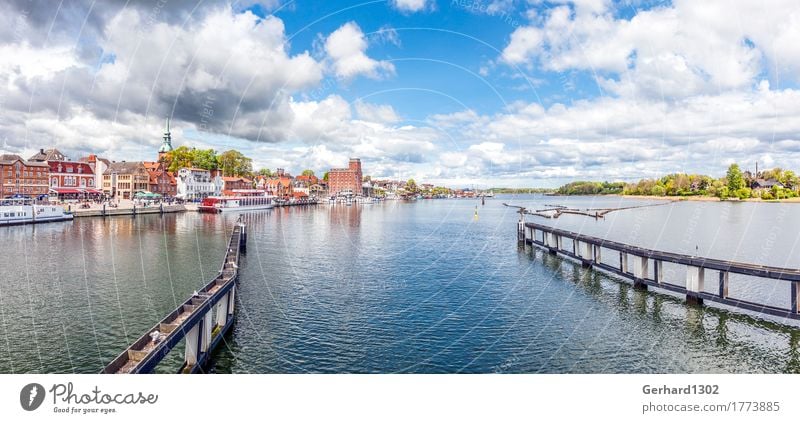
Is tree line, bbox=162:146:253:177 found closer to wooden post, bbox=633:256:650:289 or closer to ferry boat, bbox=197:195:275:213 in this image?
ferry boat, bbox=197:195:275:213

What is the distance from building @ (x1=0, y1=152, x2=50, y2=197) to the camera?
63438 millimetres

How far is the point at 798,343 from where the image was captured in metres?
14.2

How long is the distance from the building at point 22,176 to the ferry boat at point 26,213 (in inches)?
463

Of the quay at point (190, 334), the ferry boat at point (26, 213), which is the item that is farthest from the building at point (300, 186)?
the quay at point (190, 334)

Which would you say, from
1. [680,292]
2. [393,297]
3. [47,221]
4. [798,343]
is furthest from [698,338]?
[47,221]

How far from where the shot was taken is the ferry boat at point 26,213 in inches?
1928

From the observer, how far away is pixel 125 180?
86.8 meters

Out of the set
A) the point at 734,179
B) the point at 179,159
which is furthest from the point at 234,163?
the point at 734,179

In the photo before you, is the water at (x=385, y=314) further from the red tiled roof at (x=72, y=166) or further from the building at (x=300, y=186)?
the building at (x=300, y=186)

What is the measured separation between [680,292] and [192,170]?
94.4m

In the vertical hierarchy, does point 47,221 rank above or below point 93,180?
below
